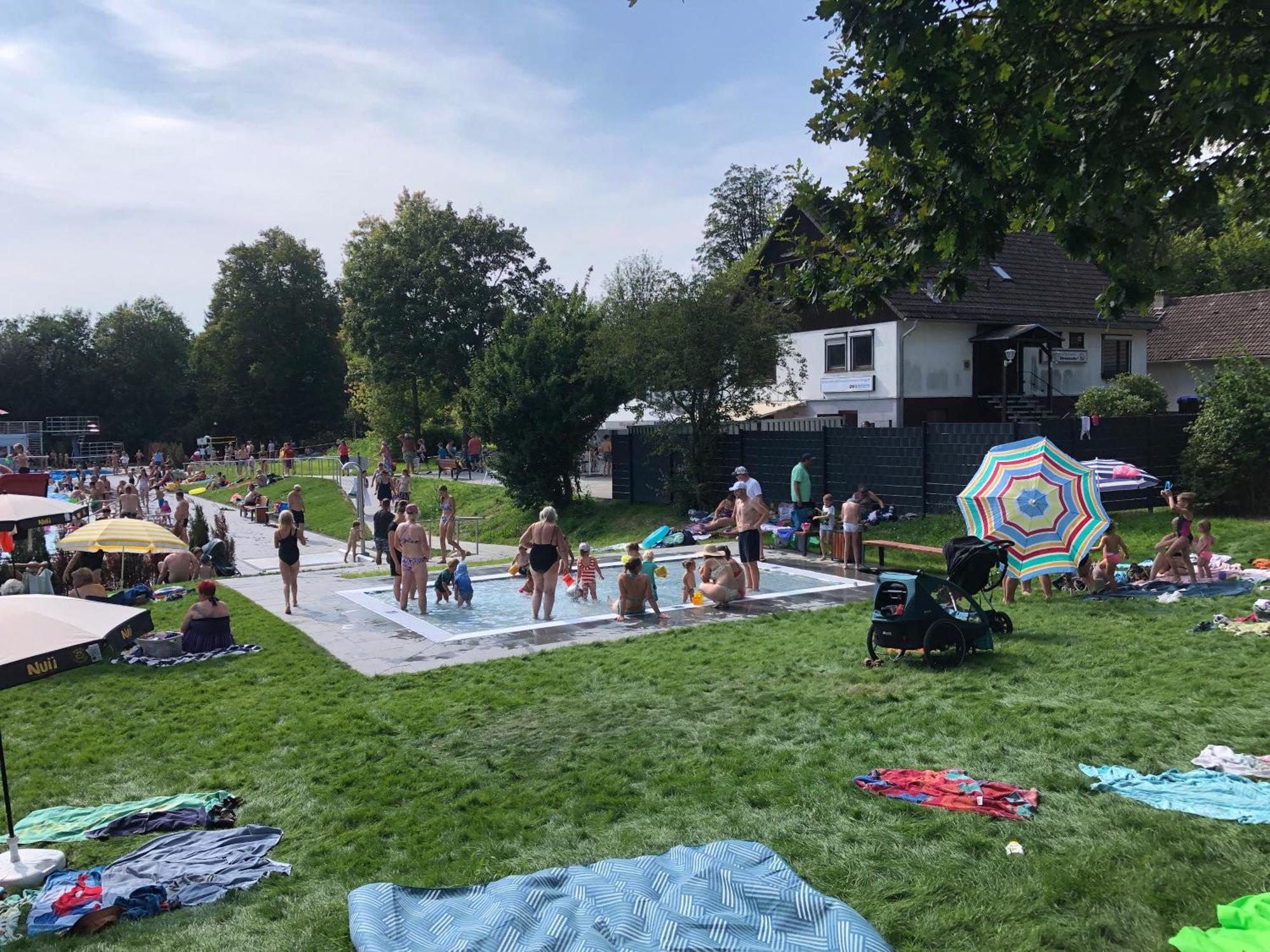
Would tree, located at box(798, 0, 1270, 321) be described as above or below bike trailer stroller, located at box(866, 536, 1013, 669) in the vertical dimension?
above

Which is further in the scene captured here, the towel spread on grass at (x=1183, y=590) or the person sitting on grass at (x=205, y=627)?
the towel spread on grass at (x=1183, y=590)

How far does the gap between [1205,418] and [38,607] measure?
2024 centimetres

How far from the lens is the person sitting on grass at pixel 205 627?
1207 centimetres

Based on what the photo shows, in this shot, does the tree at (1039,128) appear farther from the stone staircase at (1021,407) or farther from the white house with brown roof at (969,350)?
the stone staircase at (1021,407)

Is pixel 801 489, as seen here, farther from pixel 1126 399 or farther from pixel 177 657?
pixel 177 657

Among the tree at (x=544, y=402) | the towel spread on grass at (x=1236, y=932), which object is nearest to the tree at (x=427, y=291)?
the tree at (x=544, y=402)

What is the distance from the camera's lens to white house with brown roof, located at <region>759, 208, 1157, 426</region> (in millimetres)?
30188

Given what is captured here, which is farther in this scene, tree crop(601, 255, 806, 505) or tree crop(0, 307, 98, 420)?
tree crop(0, 307, 98, 420)

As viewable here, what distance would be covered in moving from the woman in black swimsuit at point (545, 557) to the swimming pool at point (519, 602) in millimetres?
298

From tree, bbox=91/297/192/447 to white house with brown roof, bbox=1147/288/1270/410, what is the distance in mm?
65332

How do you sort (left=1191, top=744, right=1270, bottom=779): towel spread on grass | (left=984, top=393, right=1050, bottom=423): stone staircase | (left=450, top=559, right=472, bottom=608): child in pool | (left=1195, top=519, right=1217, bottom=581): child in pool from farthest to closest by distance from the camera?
(left=984, top=393, right=1050, bottom=423): stone staircase, (left=450, top=559, right=472, bottom=608): child in pool, (left=1195, top=519, right=1217, bottom=581): child in pool, (left=1191, top=744, right=1270, bottom=779): towel spread on grass

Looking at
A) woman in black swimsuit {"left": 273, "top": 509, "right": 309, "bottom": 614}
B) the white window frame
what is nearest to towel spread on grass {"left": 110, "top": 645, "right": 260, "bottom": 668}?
woman in black swimsuit {"left": 273, "top": 509, "right": 309, "bottom": 614}

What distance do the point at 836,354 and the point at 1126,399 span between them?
9.43 metres

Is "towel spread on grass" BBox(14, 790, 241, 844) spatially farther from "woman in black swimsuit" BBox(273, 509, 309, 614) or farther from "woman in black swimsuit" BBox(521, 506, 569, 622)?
"woman in black swimsuit" BBox(273, 509, 309, 614)
